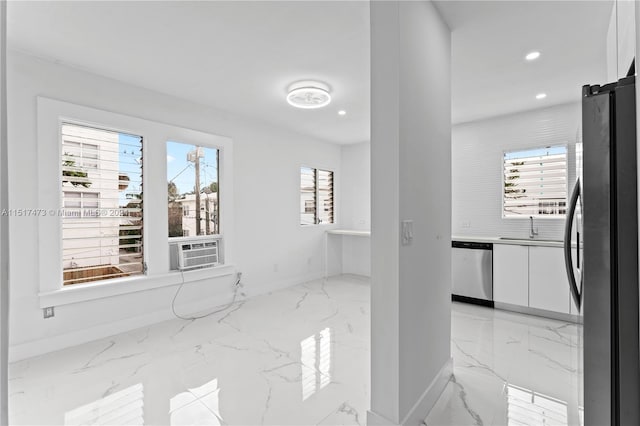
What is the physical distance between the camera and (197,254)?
3.79 metres

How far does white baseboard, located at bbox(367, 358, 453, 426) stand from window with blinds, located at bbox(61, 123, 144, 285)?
2.85 m

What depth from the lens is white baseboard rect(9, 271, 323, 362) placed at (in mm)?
2625

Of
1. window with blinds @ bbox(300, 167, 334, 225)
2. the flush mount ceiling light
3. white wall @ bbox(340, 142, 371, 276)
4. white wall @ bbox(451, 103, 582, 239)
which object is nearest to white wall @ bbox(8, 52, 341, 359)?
window with blinds @ bbox(300, 167, 334, 225)

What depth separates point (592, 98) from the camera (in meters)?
0.98

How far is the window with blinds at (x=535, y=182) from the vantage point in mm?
3906

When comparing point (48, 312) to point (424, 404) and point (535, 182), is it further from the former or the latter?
point (535, 182)

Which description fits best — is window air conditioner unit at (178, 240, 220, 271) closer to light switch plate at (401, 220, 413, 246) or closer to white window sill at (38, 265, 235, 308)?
white window sill at (38, 265, 235, 308)

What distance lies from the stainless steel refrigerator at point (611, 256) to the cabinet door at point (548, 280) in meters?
2.97

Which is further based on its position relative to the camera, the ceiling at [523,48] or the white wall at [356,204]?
the white wall at [356,204]

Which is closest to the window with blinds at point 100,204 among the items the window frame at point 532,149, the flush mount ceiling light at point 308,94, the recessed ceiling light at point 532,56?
the flush mount ceiling light at point 308,94

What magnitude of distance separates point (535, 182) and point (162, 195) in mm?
4537

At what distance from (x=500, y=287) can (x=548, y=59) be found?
248cm

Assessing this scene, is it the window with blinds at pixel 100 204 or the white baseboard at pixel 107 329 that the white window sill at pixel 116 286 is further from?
the white baseboard at pixel 107 329

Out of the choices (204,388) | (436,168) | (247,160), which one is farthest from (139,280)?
(436,168)
